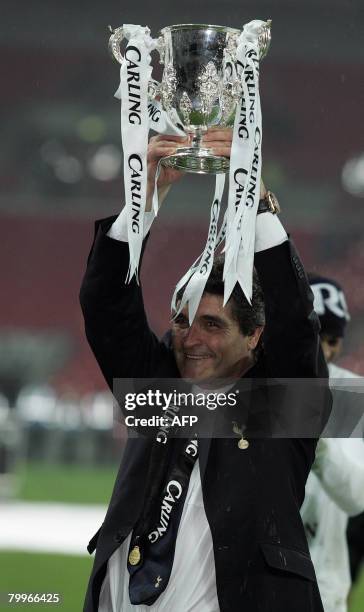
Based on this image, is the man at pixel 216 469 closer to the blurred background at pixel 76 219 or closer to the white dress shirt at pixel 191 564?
the white dress shirt at pixel 191 564

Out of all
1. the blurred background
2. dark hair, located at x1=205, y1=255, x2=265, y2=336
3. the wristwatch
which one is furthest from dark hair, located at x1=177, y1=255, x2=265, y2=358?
the blurred background

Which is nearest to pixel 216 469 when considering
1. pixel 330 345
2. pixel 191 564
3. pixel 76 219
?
pixel 191 564

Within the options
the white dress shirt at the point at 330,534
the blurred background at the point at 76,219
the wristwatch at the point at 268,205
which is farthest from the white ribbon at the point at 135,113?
the blurred background at the point at 76,219

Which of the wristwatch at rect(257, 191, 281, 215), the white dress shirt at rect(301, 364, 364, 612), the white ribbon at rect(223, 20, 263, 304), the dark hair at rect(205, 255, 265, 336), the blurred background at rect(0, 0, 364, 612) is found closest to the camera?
the white ribbon at rect(223, 20, 263, 304)

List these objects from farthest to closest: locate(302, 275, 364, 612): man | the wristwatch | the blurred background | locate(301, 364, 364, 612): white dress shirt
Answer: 1. the blurred background
2. locate(302, 275, 364, 612): man
3. locate(301, 364, 364, 612): white dress shirt
4. the wristwatch

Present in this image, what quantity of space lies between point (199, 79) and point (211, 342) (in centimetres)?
56

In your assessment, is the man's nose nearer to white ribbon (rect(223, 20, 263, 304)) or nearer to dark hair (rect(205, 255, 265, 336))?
dark hair (rect(205, 255, 265, 336))

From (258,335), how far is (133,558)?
1.79 ft

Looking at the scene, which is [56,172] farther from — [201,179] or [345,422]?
[345,422]

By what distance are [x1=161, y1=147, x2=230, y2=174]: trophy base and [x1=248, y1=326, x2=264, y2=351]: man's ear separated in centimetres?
38

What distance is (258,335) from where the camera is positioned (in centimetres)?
244

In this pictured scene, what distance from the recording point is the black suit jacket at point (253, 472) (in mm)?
2189

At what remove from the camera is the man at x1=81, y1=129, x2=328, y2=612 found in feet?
7.22

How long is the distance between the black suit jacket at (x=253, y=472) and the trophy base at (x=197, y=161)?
19 centimetres
